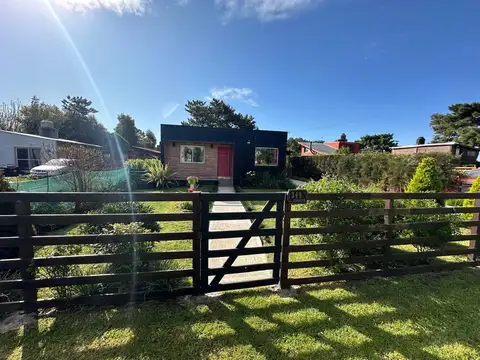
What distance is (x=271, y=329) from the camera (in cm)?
218

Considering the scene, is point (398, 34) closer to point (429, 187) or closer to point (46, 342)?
point (429, 187)

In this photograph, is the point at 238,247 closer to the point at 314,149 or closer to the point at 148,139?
the point at 314,149

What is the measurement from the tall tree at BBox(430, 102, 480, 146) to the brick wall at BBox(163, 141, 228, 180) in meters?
29.2

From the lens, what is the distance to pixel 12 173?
52.1ft

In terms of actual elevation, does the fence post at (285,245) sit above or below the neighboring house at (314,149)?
below

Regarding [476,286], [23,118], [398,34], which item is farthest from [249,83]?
[23,118]

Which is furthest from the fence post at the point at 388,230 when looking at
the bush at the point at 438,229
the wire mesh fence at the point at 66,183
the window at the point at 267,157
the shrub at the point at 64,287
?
the window at the point at 267,157

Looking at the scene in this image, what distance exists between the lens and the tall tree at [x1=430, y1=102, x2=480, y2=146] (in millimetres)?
24125

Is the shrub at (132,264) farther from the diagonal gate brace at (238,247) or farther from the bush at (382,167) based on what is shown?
the bush at (382,167)

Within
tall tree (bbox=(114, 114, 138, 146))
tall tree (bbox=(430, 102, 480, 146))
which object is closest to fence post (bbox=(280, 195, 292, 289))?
tall tree (bbox=(430, 102, 480, 146))

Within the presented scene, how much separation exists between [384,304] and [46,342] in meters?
3.60

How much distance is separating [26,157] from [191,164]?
47.8ft

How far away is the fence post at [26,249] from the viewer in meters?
2.21

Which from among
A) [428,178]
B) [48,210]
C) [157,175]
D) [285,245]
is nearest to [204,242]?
[285,245]
